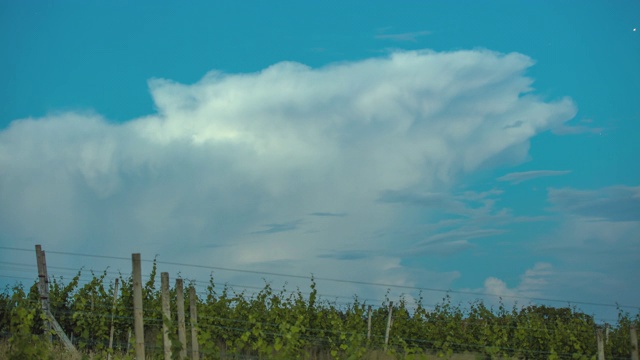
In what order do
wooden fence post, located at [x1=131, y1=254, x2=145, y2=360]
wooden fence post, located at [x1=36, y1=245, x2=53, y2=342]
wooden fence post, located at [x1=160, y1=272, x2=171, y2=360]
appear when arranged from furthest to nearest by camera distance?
wooden fence post, located at [x1=36, y1=245, x2=53, y2=342]
wooden fence post, located at [x1=160, y1=272, x2=171, y2=360]
wooden fence post, located at [x1=131, y1=254, x2=145, y2=360]

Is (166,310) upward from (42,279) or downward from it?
downward

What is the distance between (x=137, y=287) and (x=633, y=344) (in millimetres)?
9847

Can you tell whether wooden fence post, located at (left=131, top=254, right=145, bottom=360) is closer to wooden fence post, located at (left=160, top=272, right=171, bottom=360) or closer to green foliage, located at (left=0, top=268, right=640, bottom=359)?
wooden fence post, located at (left=160, top=272, right=171, bottom=360)

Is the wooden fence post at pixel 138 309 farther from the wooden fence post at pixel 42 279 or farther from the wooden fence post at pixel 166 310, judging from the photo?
the wooden fence post at pixel 42 279

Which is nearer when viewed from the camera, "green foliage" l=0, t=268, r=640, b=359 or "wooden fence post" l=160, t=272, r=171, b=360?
"wooden fence post" l=160, t=272, r=171, b=360

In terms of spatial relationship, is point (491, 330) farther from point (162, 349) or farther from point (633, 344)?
point (162, 349)

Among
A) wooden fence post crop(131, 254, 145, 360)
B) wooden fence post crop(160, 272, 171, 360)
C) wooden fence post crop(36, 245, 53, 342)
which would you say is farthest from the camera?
wooden fence post crop(36, 245, 53, 342)

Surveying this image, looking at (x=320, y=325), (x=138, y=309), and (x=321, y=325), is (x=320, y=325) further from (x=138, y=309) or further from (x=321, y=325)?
(x=138, y=309)

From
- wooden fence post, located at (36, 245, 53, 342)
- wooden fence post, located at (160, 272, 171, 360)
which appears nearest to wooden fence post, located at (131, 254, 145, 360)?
wooden fence post, located at (160, 272, 171, 360)

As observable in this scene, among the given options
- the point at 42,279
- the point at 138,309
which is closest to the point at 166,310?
the point at 138,309

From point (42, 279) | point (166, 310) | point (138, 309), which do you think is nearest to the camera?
point (138, 309)

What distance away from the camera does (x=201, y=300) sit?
18.4 meters

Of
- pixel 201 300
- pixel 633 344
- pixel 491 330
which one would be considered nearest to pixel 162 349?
pixel 201 300

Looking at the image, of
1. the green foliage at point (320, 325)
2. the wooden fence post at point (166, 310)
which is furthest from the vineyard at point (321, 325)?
the wooden fence post at point (166, 310)
